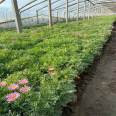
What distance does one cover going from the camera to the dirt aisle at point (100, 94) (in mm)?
4164

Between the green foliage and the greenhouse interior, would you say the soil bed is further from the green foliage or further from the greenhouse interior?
the green foliage

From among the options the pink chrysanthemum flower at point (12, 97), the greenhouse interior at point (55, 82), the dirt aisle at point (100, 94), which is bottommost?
the dirt aisle at point (100, 94)

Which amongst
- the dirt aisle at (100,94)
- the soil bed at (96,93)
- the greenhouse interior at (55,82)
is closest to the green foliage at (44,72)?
the greenhouse interior at (55,82)

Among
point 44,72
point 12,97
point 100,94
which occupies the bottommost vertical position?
point 100,94

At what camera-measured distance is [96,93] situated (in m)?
4.87

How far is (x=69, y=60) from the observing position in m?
4.92

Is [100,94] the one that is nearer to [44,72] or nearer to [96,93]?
[96,93]

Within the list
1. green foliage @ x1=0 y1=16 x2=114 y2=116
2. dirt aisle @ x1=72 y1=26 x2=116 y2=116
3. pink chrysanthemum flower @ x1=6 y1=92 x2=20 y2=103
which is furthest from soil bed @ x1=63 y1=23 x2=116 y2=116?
pink chrysanthemum flower @ x1=6 y1=92 x2=20 y2=103

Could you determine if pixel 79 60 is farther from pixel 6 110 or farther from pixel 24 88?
pixel 6 110

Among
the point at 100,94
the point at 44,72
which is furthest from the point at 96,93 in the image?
the point at 44,72

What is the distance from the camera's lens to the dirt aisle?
416 cm

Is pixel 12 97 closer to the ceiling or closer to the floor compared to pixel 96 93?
closer to the ceiling

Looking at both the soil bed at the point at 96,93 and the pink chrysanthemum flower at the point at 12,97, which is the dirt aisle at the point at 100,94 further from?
the pink chrysanthemum flower at the point at 12,97

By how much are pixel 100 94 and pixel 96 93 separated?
0.24 feet
